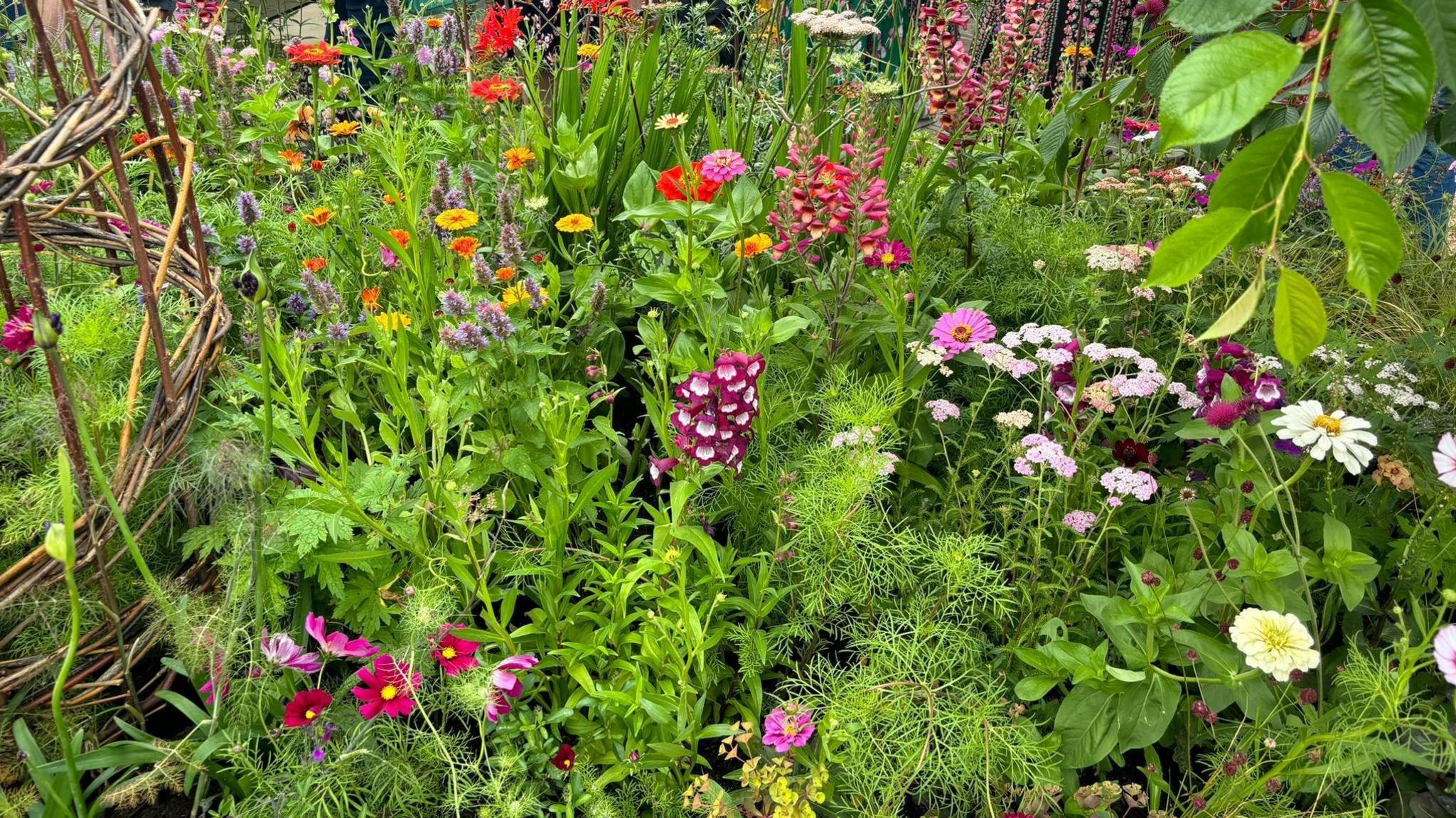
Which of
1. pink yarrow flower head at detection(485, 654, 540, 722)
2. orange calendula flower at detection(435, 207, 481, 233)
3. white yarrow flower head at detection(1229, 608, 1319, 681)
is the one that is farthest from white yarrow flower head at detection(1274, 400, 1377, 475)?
orange calendula flower at detection(435, 207, 481, 233)

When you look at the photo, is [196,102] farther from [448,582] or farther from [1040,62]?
[1040,62]

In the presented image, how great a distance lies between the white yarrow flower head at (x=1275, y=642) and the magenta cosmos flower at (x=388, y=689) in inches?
40.5

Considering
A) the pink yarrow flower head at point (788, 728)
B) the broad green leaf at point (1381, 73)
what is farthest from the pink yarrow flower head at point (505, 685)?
the broad green leaf at point (1381, 73)

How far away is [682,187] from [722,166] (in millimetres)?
88

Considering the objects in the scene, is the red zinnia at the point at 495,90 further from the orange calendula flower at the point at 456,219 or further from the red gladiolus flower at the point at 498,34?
the orange calendula flower at the point at 456,219

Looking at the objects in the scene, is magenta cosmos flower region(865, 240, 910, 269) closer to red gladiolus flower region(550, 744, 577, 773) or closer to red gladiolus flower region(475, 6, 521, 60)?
red gladiolus flower region(550, 744, 577, 773)

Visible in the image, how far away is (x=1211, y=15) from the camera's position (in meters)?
0.68

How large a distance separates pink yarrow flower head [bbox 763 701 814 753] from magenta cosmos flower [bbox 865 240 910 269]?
0.80m

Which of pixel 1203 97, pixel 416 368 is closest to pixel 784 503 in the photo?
→ pixel 416 368

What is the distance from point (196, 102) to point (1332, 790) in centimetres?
284

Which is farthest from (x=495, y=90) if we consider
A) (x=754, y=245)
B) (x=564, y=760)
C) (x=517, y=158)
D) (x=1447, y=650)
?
(x=1447, y=650)

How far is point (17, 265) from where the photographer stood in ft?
5.24

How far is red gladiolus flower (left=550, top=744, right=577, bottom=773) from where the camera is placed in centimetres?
134

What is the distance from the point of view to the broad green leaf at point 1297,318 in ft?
1.85
